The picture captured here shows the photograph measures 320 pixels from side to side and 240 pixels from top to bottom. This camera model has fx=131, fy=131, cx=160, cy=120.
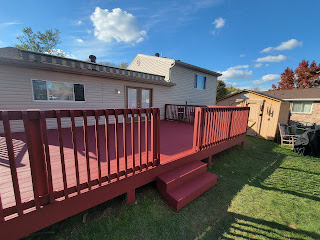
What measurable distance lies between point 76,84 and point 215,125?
590cm

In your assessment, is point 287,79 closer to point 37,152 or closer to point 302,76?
point 302,76

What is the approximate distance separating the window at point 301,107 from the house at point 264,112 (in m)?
8.20

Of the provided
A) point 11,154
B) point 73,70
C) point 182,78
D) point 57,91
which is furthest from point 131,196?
point 182,78

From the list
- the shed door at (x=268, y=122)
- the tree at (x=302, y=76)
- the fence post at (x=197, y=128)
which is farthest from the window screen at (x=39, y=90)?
the tree at (x=302, y=76)

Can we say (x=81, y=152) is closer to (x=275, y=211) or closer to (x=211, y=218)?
(x=211, y=218)

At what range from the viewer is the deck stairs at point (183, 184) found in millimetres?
2426

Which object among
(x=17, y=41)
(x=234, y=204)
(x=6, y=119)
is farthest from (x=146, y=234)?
(x=17, y=41)

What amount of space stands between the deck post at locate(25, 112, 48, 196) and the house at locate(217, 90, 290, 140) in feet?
32.9

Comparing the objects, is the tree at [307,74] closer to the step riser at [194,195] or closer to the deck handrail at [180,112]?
the deck handrail at [180,112]

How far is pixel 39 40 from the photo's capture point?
18500 mm

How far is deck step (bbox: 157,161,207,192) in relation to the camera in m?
2.51

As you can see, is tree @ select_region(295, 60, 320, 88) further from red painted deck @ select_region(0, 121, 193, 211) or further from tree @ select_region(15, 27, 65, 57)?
tree @ select_region(15, 27, 65, 57)

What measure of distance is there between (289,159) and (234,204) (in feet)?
13.7

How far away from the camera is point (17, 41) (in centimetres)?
1772
